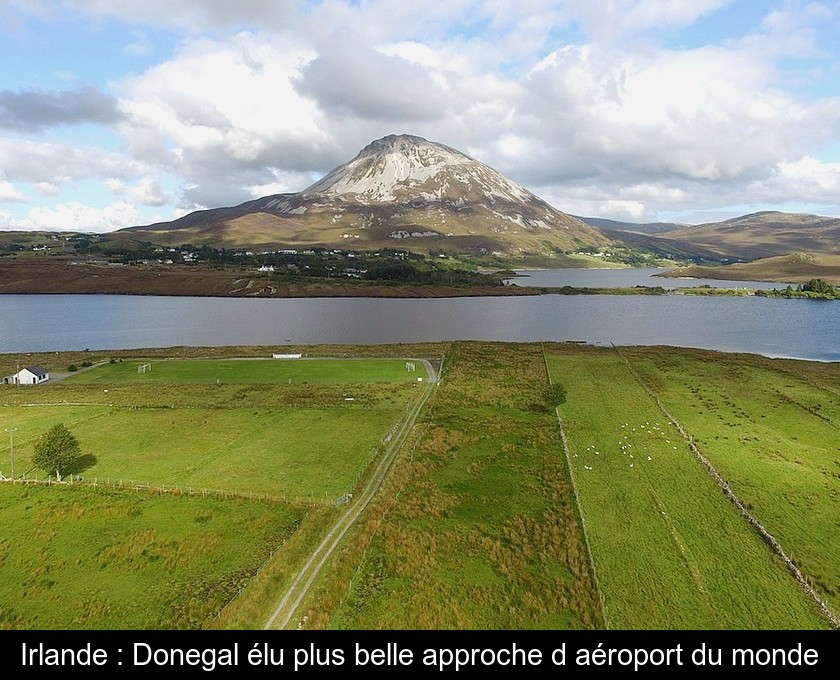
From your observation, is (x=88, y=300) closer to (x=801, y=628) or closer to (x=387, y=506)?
(x=387, y=506)

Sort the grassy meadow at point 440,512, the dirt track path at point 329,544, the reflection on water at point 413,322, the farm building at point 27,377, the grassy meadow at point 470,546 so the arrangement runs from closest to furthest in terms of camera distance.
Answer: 1. the dirt track path at point 329,544
2. the grassy meadow at point 470,546
3. the grassy meadow at point 440,512
4. the farm building at point 27,377
5. the reflection on water at point 413,322

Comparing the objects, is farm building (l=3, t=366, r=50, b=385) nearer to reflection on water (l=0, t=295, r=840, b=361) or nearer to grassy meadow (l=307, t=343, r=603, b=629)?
reflection on water (l=0, t=295, r=840, b=361)

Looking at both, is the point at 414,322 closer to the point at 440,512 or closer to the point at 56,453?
the point at 56,453

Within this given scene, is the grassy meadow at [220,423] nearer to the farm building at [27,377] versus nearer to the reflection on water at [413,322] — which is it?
the farm building at [27,377]

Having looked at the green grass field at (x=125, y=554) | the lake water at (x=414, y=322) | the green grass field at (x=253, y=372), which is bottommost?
the green grass field at (x=125, y=554)

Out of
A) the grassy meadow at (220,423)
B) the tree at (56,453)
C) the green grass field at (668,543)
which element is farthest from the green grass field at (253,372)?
the green grass field at (668,543)

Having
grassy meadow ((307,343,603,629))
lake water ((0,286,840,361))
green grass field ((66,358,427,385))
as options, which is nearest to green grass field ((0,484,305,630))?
grassy meadow ((307,343,603,629))
